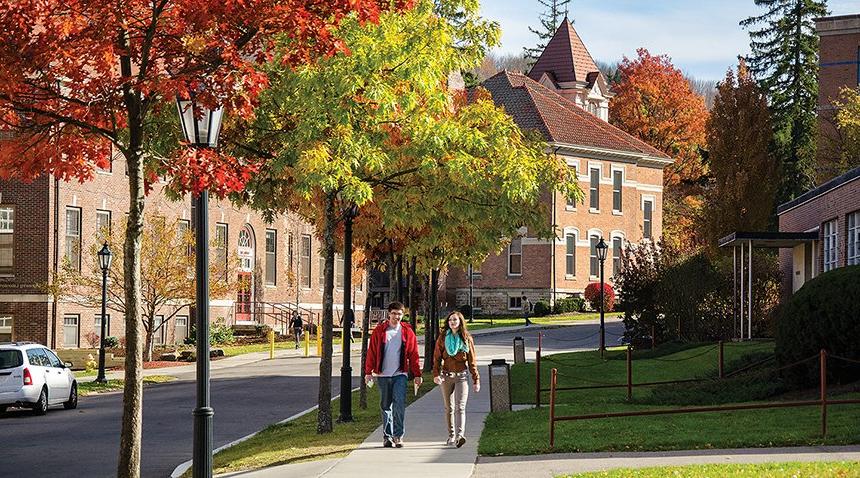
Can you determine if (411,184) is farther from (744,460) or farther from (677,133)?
(677,133)

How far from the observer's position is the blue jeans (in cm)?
1800

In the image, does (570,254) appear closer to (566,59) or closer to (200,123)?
(566,59)

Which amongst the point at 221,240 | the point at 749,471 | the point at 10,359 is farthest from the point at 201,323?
the point at 221,240

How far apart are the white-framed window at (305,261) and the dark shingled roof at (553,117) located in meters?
15.3

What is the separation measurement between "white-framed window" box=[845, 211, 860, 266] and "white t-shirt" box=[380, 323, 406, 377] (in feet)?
53.4

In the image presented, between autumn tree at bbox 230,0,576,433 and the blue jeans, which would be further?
autumn tree at bbox 230,0,576,433

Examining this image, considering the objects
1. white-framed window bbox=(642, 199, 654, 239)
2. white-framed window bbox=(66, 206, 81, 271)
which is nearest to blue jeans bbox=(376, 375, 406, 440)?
white-framed window bbox=(66, 206, 81, 271)

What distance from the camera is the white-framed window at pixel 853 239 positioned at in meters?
31.2

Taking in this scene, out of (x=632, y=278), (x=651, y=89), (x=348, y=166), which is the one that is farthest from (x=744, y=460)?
(x=651, y=89)

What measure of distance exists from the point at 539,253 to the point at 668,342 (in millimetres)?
35564

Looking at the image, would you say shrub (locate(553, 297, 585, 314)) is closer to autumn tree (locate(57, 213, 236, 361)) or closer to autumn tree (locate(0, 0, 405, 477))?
autumn tree (locate(57, 213, 236, 361))

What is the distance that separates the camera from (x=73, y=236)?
4950 centimetres

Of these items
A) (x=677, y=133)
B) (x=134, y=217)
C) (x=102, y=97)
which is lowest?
(x=134, y=217)

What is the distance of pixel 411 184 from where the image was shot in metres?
24.0
